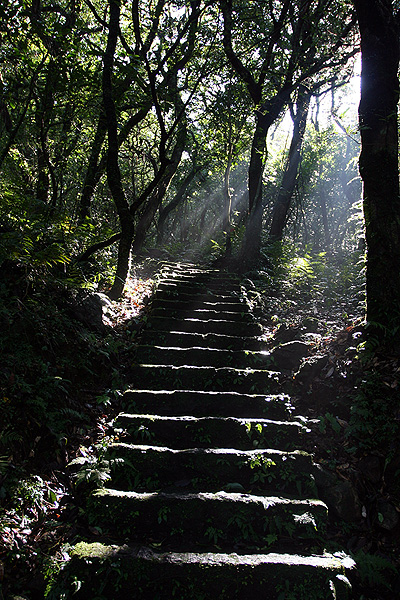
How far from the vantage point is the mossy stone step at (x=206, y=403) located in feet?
13.5

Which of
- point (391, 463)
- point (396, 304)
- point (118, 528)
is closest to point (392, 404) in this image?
point (391, 463)

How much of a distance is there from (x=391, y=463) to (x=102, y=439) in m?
2.88

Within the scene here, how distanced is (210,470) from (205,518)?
0.48 m

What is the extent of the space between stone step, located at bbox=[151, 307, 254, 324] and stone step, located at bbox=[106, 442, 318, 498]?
301cm

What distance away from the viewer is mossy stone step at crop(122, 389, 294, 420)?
413cm

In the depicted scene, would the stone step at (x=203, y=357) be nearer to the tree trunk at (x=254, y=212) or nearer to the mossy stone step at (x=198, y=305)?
the mossy stone step at (x=198, y=305)

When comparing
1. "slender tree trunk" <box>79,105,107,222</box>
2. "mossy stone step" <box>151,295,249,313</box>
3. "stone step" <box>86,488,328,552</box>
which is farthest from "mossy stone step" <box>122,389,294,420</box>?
"slender tree trunk" <box>79,105,107,222</box>

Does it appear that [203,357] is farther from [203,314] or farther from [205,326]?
[203,314]

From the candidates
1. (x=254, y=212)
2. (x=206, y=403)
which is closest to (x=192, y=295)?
(x=206, y=403)

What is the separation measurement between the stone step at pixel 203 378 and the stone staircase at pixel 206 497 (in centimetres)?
1

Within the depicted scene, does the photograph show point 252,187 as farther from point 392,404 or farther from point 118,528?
point 118,528

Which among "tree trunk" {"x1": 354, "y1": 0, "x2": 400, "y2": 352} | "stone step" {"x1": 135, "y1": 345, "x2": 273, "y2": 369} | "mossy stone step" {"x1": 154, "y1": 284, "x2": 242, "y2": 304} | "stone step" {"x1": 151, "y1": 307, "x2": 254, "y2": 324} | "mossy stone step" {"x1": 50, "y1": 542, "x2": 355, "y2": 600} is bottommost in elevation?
"mossy stone step" {"x1": 50, "y1": 542, "x2": 355, "y2": 600}

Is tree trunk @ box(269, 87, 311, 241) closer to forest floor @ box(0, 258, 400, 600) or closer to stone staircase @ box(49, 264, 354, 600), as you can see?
forest floor @ box(0, 258, 400, 600)

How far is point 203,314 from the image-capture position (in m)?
6.48
